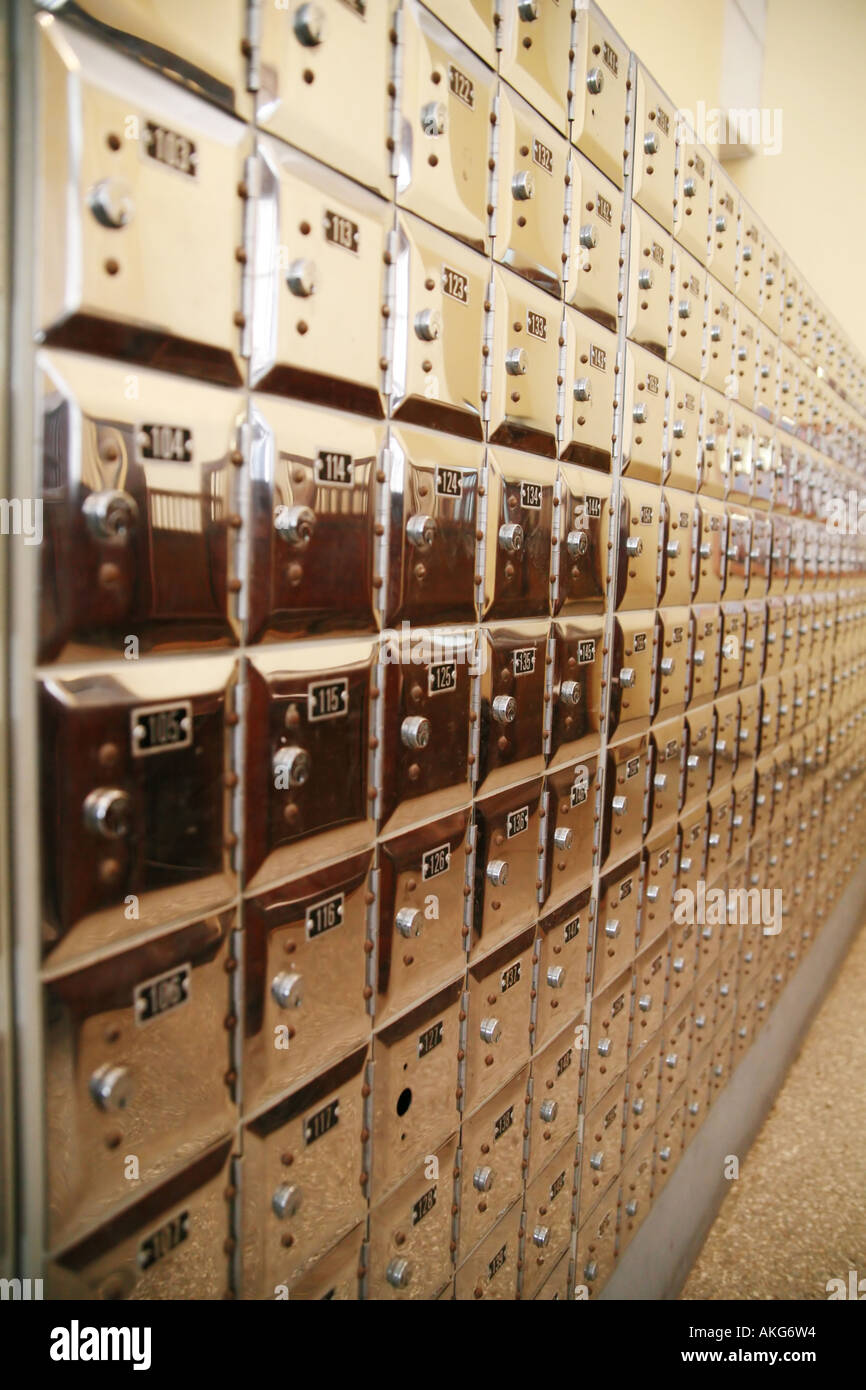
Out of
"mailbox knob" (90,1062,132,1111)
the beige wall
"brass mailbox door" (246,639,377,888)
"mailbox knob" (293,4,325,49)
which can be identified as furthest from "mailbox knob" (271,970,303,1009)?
the beige wall

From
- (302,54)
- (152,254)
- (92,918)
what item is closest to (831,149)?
(302,54)

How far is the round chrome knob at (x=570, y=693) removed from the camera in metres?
1.89

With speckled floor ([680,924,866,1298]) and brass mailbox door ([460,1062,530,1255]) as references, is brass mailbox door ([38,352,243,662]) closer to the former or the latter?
brass mailbox door ([460,1062,530,1255])

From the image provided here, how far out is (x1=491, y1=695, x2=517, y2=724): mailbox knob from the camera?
164cm

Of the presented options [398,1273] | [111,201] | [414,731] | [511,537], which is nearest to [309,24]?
[111,201]

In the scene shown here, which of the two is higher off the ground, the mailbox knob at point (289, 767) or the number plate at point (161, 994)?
the mailbox knob at point (289, 767)

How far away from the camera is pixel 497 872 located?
5.51 ft

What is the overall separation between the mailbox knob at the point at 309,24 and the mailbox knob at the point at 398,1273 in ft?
5.77

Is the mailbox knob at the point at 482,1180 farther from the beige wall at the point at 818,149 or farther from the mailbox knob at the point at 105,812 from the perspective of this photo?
the beige wall at the point at 818,149

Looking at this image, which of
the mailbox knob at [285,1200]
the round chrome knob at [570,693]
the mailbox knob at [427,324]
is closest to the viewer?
the mailbox knob at [285,1200]

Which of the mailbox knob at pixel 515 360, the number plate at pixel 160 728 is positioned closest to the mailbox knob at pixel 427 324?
the mailbox knob at pixel 515 360

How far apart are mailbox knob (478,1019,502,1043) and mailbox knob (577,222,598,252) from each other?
1.51m

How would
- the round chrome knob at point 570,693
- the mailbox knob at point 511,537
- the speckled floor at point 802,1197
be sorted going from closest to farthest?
1. the mailbox knob at point 511,537
2. the round chrome knob at point 570,693
3. the speckled floor at point 802,1197

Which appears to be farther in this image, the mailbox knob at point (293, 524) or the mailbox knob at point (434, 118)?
the mailbox knob at point (434, 118)
